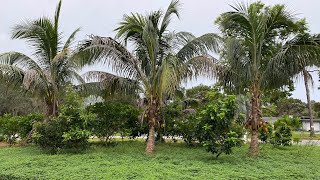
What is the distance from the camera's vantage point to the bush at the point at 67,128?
1024cm

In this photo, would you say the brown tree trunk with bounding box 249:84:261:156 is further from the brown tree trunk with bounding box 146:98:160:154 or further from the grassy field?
the brown tree trunk with bounding box 146:98:160:154

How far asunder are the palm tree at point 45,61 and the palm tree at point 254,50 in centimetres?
573

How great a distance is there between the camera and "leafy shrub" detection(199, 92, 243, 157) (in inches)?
336

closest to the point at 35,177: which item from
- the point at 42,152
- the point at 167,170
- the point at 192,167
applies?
the point at 167,170

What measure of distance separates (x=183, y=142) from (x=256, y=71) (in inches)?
183

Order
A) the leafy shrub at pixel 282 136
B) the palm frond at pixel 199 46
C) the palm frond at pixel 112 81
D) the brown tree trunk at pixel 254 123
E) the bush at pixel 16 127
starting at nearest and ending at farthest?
the brown tree trunk at pixel 254 123
the palm frond at pixel 199 46
the palm frond at pixel 112 81
the leafy shrub at pixel 282 136
the bush at pixel 16 127

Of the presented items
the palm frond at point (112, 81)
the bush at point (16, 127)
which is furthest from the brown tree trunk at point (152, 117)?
the bush at point (16, 127)

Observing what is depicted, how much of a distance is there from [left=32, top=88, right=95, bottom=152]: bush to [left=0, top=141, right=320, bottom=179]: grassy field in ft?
1.98

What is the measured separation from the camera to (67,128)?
1041 centimetres

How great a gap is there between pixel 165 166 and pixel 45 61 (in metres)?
7.82

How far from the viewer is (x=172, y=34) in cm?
1118

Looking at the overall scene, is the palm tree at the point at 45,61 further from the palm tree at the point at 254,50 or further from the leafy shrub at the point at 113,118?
the palm tree at the point at 254,50

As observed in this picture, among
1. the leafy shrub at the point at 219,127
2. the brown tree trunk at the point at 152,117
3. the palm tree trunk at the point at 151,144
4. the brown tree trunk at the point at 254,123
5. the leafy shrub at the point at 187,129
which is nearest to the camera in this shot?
the leafy shrub at the point at 219,127

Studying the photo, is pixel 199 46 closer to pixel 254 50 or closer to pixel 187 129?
pixel 254 50
